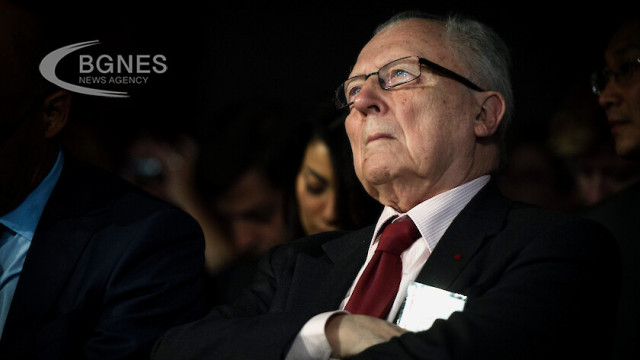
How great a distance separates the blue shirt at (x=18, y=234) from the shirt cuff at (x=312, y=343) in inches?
49.3

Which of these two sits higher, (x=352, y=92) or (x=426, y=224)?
(x=352, y=92)

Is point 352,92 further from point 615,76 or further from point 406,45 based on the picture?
point 615,76

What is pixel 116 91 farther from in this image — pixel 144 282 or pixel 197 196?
pixel 144 282

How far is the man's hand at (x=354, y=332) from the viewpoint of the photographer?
1.75m

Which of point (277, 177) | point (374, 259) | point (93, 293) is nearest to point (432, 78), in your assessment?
point (374, 259)

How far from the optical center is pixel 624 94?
255 cm

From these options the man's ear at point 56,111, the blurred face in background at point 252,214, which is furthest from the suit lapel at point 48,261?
the blurred face in background at point 252,214

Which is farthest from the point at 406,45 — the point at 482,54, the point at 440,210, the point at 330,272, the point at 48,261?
the point at 48,261

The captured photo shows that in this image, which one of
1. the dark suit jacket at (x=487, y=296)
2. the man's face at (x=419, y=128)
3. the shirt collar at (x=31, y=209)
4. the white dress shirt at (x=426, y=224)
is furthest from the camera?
the shirt collar at (x=31, y=209)

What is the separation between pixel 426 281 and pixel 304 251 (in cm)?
61

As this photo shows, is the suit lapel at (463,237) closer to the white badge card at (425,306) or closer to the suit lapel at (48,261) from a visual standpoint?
the white badge card at (425,306)

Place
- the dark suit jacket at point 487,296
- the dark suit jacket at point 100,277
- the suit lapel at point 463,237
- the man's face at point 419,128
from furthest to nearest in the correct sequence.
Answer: the dark suit jacket at point 100,277
the man's face at point 419,128
the suit lapel at point 463,237
the dark suit jacket at point 487,296

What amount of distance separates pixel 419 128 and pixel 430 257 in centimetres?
45

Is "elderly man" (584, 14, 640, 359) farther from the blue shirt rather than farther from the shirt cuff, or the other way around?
the blue shirt
